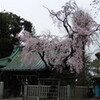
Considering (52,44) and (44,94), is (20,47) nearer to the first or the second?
(52,44)

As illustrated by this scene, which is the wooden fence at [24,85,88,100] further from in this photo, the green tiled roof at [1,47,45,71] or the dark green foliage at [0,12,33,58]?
the dark green foliage at [0,12,33,58]

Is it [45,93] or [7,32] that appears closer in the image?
[45,93]

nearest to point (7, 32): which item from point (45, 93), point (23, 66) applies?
point (23, 66)

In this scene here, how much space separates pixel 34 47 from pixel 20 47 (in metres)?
8.31

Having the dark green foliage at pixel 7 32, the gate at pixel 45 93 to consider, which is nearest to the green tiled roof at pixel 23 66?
the gate at pixel 45 93

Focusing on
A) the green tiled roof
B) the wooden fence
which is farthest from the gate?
the green tiled roof

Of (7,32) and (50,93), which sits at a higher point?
(7,32)

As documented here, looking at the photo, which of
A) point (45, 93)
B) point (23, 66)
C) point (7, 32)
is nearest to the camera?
point (45, 93)

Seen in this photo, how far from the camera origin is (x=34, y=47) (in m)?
Result: 29.0

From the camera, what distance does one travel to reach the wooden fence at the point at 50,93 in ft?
81.5

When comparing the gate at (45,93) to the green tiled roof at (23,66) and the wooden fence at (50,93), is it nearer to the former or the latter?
the wooden fence at (50,93)

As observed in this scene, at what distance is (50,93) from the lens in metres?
25.4

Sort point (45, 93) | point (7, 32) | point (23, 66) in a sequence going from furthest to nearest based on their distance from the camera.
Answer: point (7, 32) → point (23, 66) → point (45, 93)

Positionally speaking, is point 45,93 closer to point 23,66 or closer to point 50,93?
point 50,93
